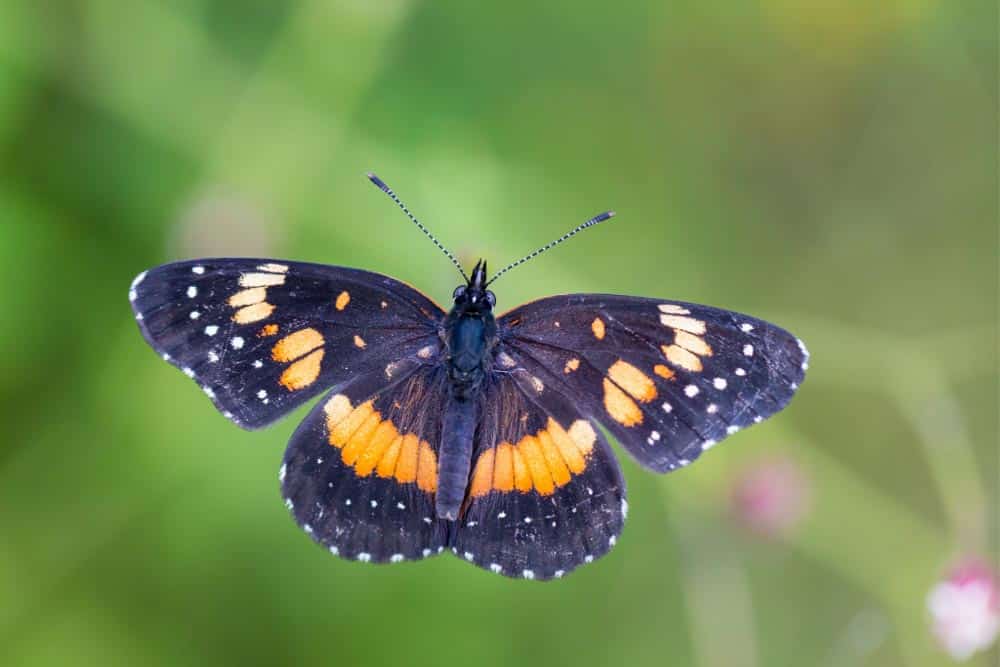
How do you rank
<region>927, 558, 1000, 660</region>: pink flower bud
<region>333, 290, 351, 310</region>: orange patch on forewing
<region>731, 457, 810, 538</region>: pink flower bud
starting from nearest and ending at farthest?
<region>333, 290, 351, 310</region>: orange patch on forewing, <region>927, 558, 1000, 660</region>: pink flower bud, <region>731, 457, 810, 538</region>: pink flower bud

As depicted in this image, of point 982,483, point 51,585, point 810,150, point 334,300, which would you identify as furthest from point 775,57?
point 51,585

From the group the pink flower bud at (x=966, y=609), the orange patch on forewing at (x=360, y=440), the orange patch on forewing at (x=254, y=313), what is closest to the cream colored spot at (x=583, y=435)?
the orange patch on forewing at (x=360, y=440)

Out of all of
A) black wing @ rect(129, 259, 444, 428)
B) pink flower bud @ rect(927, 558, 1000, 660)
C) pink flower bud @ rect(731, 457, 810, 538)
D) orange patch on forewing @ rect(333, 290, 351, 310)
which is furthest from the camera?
pink flower bud @ rect(731, 457, 810, 538)

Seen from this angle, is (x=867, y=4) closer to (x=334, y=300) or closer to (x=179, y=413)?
(x=334, y=300)

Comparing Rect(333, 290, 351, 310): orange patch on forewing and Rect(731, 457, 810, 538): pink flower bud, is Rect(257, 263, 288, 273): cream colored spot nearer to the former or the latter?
Rect(333, 290, 351, 310): orange patch on forewing

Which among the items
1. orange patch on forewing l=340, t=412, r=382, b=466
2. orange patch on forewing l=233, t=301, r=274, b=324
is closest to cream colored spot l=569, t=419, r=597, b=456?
orange patch on forewing l=340, t=412, r=382, b=466

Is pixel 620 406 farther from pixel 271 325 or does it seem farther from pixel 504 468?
pixel 271 325

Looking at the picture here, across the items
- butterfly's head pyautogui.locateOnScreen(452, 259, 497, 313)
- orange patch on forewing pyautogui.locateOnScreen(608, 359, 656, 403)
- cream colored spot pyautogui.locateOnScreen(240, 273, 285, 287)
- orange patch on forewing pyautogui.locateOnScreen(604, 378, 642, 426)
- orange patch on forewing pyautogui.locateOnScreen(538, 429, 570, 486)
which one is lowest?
orange patch on forewing pyautogui.locateOnScreen(538, 429, 570, 486)
